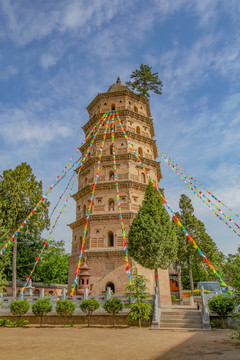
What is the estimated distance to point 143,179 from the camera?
997 inches

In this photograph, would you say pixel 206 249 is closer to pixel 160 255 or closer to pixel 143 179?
pixel 143 179

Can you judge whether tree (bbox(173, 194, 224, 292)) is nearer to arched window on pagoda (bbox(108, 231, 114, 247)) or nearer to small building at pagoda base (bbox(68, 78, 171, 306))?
small building at pagoda base (bbox(68, 78, 171, 306))

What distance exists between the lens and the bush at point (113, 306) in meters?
14.6

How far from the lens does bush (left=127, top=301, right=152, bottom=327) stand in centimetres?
1392

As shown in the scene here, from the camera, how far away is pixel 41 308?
51.1ft

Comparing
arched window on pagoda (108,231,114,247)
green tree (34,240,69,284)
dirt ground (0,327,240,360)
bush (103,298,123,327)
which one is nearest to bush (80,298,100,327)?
bush (103,298,123,327)

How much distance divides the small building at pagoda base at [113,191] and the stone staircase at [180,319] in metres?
3.91

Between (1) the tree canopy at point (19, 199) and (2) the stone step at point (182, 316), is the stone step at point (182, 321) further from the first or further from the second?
(1) the tree canopy at point (19, 199)

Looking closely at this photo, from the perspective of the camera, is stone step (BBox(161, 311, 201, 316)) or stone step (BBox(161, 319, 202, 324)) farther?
stone step (BBox(161, 311, 201, 316))

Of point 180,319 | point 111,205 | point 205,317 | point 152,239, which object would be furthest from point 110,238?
point 205,317

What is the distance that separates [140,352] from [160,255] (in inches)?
400

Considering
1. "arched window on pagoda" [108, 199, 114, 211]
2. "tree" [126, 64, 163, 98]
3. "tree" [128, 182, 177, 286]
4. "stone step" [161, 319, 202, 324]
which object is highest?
"tree" [126, 64, 163, 98]

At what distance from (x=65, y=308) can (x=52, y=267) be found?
23560 millimetres

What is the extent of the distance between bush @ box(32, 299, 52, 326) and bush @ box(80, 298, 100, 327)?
2.07m
